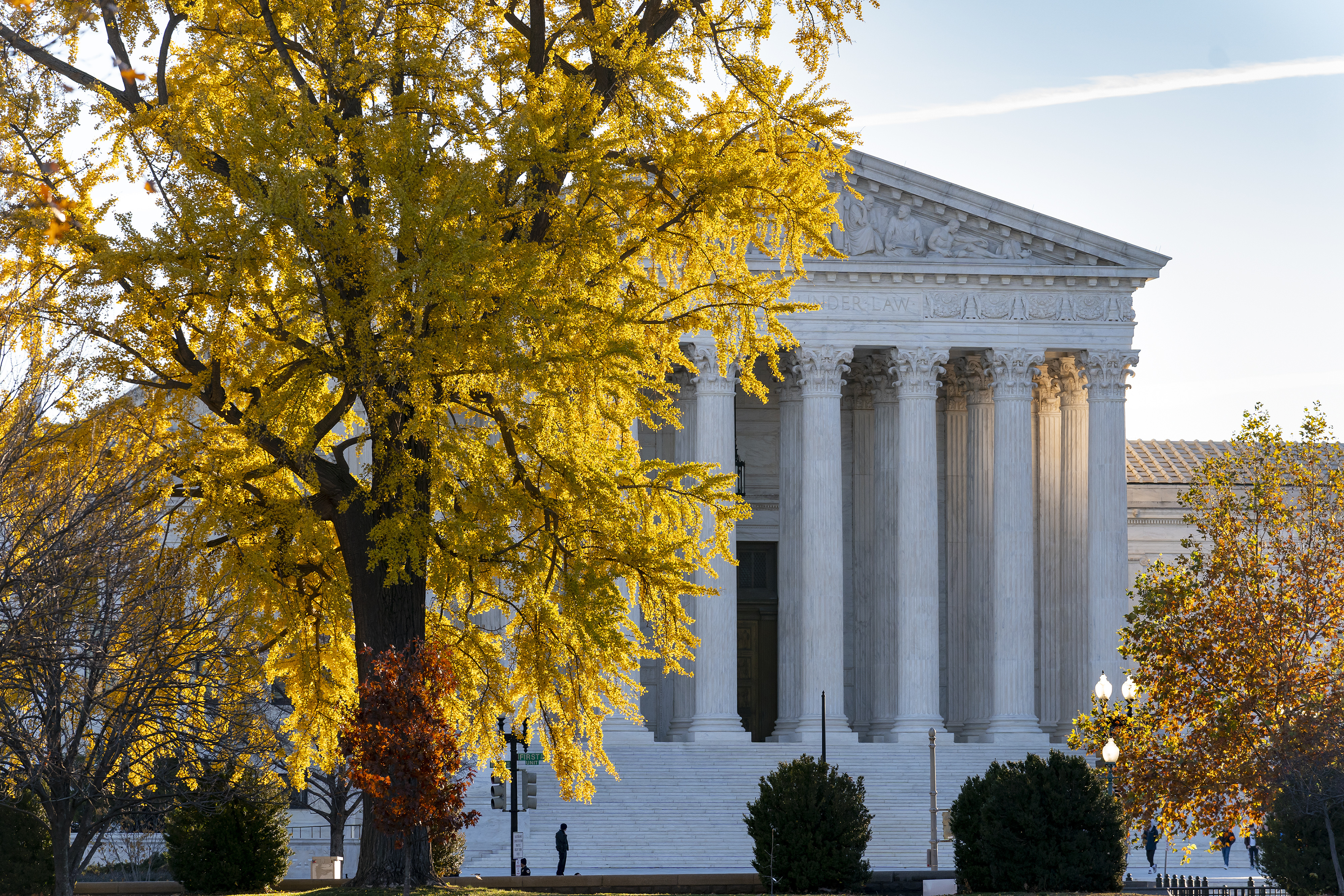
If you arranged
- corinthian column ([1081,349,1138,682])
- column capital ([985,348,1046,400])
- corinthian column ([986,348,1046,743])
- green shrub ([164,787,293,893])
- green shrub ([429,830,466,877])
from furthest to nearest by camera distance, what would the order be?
column capital ([985,348,1046,400]) → corinthian column ([986,348,1046,743]) → corinthian column ([1081,349,1138,682]) → green shrub ([429,830,466,877]) → green shrub ([164,787,293,893])

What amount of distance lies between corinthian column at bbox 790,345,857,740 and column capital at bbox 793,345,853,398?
0.04 m

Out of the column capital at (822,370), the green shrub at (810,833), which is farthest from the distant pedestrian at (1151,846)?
the column capital at (822,370)

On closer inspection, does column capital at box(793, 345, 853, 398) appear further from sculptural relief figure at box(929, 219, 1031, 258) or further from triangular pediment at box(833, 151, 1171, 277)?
sculptural relief figure at box(929, 219, 1031, 258)

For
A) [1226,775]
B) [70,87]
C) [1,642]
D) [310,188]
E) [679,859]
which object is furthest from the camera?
[679,859]

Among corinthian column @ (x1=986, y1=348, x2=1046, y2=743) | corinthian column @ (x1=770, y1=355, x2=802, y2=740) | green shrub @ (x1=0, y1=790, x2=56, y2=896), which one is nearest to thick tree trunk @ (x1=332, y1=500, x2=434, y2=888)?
green shrub @ (x1=0, y1=790, x2=56, y2=896)

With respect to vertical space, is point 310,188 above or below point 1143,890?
above

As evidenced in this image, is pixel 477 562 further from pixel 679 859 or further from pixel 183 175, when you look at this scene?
pixel 679 859

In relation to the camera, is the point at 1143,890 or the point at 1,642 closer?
the point at 1,642

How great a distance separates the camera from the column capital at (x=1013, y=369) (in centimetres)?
4716

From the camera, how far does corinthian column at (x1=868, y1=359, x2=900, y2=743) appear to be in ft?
158

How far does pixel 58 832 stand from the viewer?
1869 centimetres

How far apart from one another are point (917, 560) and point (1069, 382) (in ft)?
27.4

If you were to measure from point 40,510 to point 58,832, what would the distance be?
5.74m

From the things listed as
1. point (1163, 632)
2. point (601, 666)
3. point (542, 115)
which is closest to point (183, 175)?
point (542, 115)
